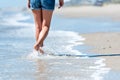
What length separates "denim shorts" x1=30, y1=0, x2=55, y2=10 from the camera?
26.2 feet

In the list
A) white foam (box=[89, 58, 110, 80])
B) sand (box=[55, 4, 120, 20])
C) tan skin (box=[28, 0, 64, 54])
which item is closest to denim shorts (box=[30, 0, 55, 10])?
tan skin (box=[28, 0, 64, 54])

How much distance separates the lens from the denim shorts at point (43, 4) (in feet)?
26.2

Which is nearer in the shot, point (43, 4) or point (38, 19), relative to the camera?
point (43, 4)

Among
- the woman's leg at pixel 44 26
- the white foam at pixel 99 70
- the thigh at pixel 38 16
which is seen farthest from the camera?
the thigh at pixel 38 16

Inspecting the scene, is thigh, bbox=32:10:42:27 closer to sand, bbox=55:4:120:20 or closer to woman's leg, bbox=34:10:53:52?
woman's leg, bbox=34:10:53:52

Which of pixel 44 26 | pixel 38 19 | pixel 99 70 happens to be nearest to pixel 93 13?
pixel 38 19

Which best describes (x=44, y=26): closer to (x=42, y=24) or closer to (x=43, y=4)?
(x=42, y=24)

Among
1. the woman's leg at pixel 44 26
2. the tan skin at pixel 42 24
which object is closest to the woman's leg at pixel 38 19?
the tan skin at pixel 42 24

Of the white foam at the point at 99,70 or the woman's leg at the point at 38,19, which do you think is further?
the woman's leg at the point at 38,19

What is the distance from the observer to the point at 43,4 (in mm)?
8000

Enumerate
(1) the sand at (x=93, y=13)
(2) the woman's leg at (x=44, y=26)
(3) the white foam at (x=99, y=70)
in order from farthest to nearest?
(1) the sand at (x=93, y=13), (2) the woman's leg at (x=44, y=26), (3) the white foam at (x=99, y=70)

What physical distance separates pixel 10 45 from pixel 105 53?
234 cm

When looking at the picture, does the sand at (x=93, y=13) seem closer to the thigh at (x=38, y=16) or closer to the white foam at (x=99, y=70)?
the thigh at (x=38, y=16)

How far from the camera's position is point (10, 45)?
10086 millimetres
